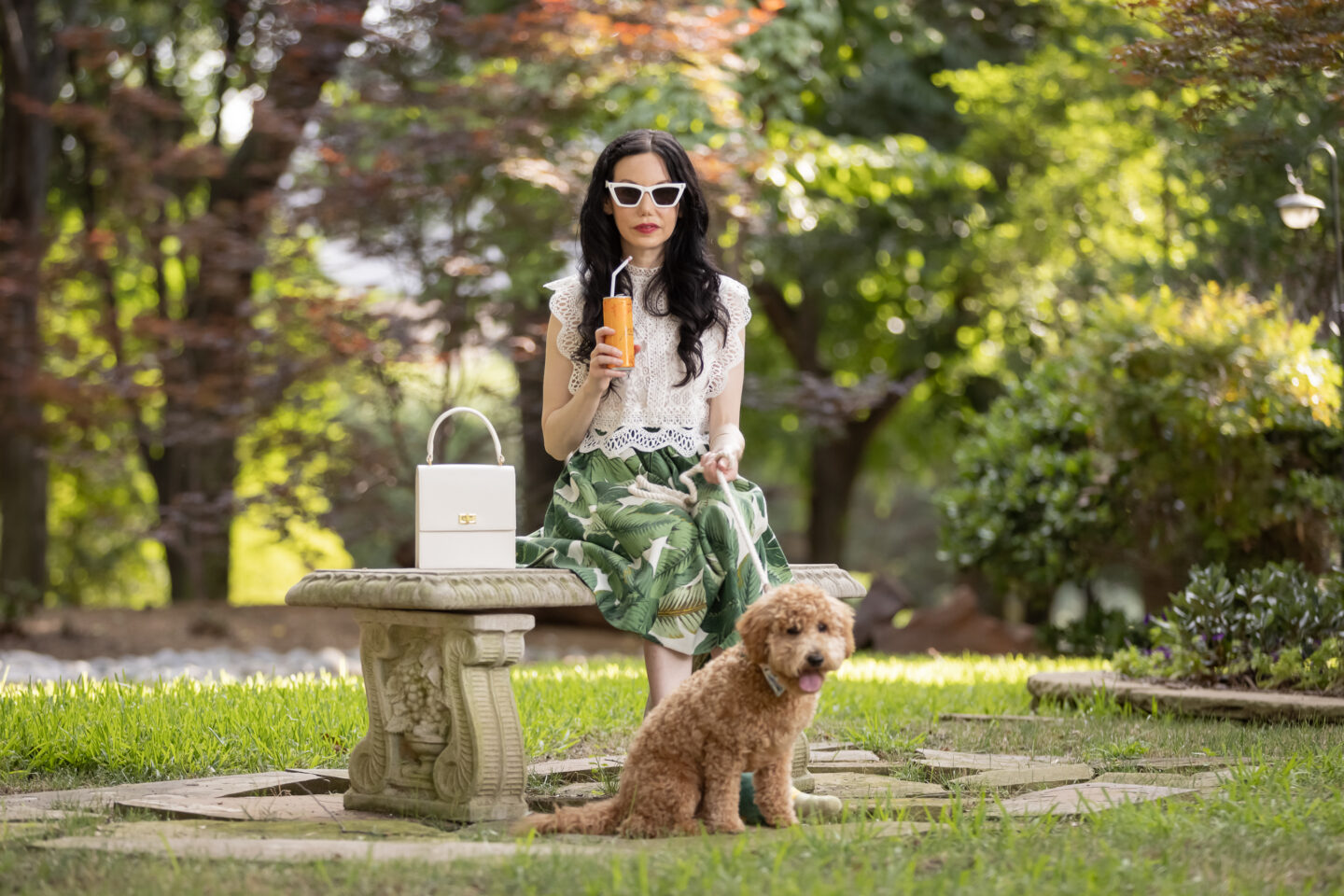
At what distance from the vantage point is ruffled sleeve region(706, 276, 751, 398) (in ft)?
14.1

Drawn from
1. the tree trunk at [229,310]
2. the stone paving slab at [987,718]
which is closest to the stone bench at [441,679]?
the stone paving slab at [987,718]

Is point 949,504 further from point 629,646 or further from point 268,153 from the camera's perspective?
point 268,153

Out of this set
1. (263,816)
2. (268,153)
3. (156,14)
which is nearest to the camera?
(263,816)

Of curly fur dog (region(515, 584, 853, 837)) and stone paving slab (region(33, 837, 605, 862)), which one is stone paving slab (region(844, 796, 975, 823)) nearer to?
curly fur dog (region(515, 584, 853, 837))

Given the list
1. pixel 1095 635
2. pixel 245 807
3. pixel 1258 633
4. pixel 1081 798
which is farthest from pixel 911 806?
pixel 1095 635

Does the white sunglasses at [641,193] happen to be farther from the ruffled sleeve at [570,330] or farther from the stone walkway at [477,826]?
the stone walkway at [477,826]

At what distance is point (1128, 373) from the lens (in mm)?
8273

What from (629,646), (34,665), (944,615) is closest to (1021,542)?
(944,615)

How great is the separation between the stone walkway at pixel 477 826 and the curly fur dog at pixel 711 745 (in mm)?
94

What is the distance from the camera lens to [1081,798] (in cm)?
358

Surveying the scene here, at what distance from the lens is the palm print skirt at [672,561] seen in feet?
12.6

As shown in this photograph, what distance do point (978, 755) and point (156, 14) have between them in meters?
12.8

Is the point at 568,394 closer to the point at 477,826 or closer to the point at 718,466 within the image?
the point at 718,466

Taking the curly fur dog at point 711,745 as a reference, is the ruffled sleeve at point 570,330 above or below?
above
